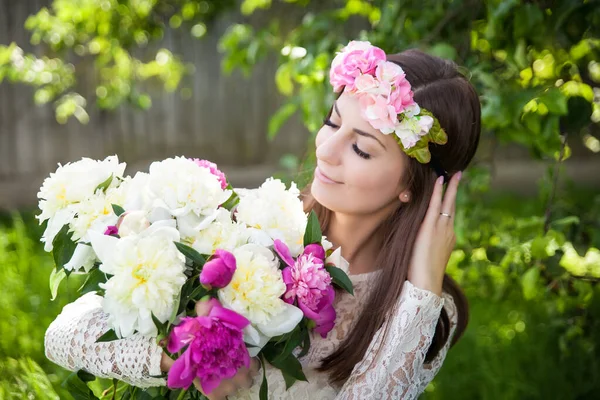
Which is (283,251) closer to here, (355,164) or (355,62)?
(355,164)

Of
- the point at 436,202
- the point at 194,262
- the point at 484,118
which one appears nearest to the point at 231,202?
the point at 194,262

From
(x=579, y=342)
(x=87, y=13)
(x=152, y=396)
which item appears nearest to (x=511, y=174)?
(x=579, y=342)

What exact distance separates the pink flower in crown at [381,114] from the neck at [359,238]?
304mm

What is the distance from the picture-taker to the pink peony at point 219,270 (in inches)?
56.9

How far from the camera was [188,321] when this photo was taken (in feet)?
4.70

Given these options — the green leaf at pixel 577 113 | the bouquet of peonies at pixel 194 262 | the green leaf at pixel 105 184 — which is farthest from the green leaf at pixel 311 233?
the green leaf at pixel 577 113

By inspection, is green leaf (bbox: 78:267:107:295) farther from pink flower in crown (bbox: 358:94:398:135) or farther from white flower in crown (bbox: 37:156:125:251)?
pink flower in crown (bbox: 358:94:398:135)

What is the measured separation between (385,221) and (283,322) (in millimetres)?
687

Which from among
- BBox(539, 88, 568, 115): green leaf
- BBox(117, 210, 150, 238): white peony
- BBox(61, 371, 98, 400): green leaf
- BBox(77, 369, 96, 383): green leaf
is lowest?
BBox(61, 371, 98, 400): green leaf

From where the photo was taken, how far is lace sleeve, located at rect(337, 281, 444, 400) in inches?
71.6

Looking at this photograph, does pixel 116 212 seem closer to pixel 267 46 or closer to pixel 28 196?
pixel 267 46

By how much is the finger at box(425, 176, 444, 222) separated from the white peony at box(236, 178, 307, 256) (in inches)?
15.7

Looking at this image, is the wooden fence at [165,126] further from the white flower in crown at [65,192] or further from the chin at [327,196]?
the white flower in crown at [65,192]

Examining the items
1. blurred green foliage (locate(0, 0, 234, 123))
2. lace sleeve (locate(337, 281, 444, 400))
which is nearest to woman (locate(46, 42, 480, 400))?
lace sleeve (locate(337, 281, 444, 400))
